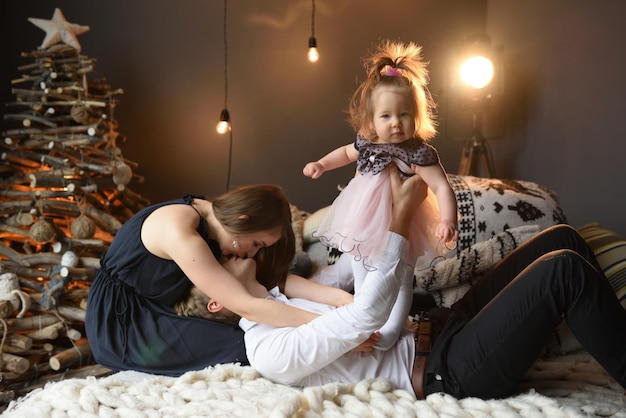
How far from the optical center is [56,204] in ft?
9.14

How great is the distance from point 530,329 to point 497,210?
38.1 inches

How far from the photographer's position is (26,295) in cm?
246

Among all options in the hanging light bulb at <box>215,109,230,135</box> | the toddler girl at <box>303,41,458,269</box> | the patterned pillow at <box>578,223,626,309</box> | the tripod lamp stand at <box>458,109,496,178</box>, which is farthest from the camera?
the tripod lamp stand at <box>458,109,496,178</box>

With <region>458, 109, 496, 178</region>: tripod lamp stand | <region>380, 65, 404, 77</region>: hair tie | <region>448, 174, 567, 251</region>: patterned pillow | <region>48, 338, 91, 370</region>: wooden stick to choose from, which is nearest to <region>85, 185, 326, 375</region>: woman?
<region>380, 65, 404, 77</region>: hair tie

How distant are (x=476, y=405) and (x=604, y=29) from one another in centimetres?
181

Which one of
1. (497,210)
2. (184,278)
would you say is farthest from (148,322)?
(497,210)

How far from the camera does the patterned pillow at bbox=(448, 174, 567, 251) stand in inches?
94.5

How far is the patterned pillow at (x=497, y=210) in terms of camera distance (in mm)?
2400

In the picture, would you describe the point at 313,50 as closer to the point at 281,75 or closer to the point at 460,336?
the point at 281,75

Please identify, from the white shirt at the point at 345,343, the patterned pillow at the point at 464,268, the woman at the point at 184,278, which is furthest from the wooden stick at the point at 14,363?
the patterned pillow at the point at 464,268

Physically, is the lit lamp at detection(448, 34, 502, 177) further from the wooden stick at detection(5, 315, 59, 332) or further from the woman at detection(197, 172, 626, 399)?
the wooden stick at detection(5, 315, 59, 332)

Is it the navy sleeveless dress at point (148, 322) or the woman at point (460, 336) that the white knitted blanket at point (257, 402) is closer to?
the woman at point (460, 336)

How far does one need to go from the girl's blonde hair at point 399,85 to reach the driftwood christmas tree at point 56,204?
1563 millimetres

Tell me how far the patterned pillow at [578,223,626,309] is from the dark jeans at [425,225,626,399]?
0.55 meters
